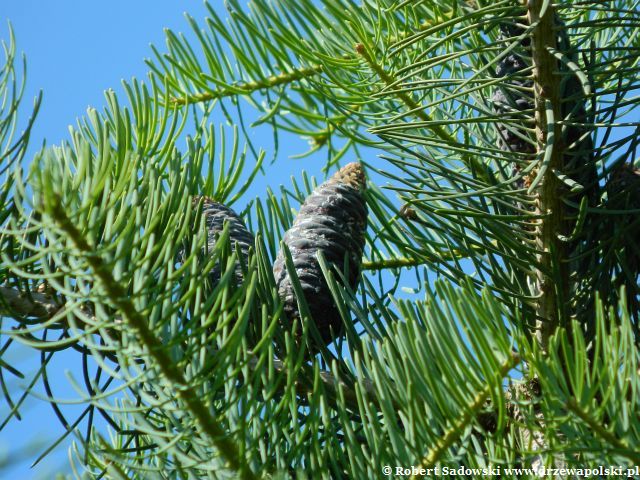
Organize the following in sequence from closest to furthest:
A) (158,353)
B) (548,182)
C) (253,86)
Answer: (158,353), (548,182), (253,86)

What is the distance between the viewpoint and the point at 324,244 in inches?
23.6

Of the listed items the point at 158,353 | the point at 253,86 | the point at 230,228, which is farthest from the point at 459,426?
the point at 253,86

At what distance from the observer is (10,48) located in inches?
20.3

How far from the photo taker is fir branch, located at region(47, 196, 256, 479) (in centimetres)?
36

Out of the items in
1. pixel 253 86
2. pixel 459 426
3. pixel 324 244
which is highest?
pixel 253 86

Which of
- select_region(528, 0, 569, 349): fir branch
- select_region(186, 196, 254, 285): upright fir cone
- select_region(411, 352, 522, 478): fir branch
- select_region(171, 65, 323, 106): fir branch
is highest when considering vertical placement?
select_region(171, 65, 323, 106): fir branch

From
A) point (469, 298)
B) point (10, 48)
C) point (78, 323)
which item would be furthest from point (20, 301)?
point (469, 298)

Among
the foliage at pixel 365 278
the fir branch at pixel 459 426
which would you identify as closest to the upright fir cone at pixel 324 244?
the foliage at pixel 365 278

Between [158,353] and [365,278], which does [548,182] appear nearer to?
[365,278]

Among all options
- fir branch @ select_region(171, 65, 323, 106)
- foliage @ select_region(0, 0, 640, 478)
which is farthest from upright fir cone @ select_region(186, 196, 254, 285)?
fir branch @ select_region(171, 65, 323, 106)

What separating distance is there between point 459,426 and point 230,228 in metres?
0.26

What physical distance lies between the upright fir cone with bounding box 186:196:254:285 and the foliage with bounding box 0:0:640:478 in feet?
0.06

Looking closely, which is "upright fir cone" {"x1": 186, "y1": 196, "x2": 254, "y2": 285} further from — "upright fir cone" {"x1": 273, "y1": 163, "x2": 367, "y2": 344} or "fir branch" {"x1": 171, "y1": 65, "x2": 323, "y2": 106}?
"fir branch" {"x1": 171, "y1": 65, "x2": 323, "y2": 106}

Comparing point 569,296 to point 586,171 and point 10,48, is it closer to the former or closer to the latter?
point 586,171
